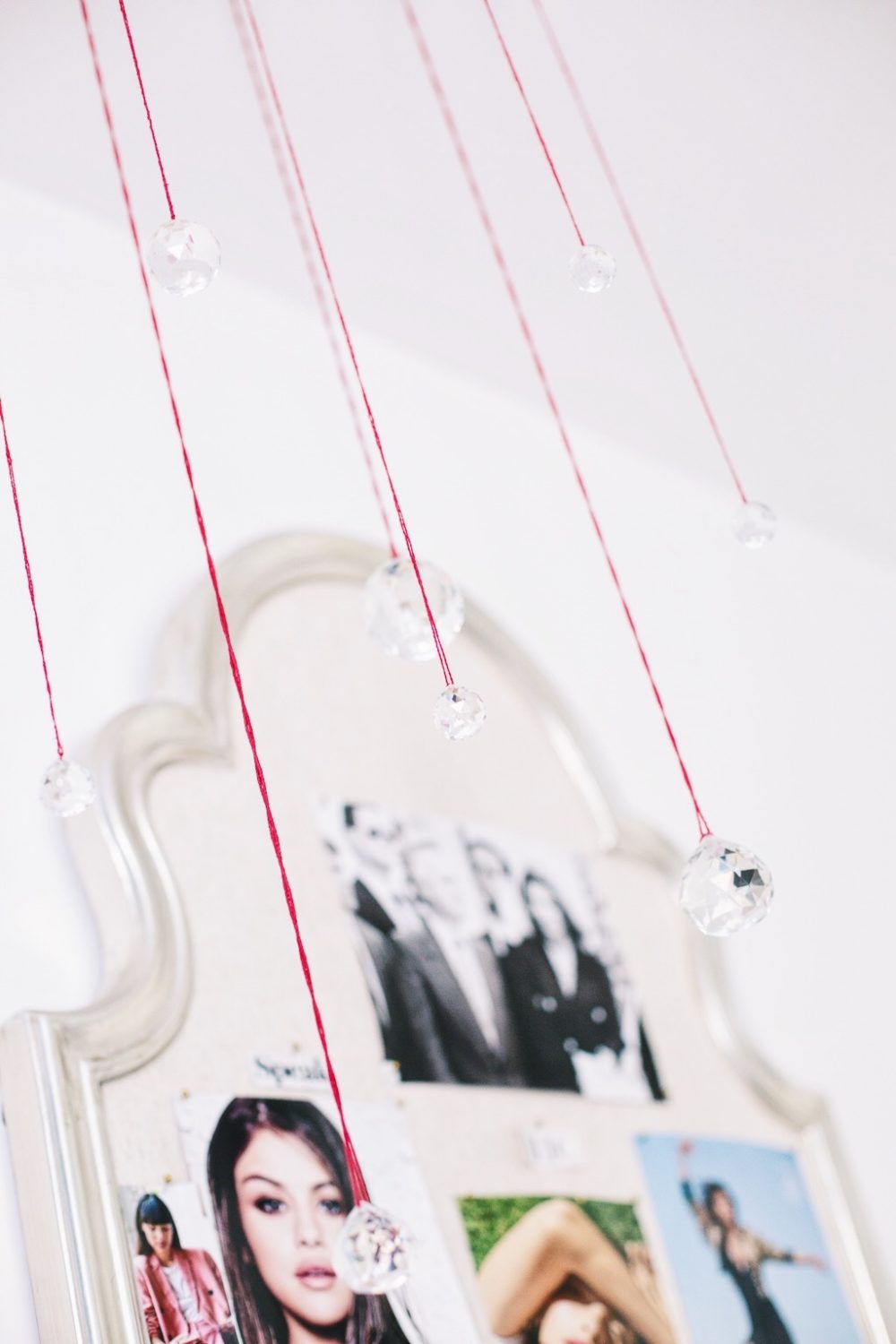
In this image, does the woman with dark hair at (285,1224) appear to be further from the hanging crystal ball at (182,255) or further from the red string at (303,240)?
the hanging crystal ball at (182,255)

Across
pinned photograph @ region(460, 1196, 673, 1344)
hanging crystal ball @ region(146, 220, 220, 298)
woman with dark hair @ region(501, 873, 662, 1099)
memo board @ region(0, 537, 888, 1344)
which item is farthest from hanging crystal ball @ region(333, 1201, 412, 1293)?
woman with dark hair @ region(501, 873, 662, 1099)

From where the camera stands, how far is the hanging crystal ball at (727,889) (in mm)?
842

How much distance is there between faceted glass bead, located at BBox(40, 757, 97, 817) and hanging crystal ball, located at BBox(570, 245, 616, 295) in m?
0.51

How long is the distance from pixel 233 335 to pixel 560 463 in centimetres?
58

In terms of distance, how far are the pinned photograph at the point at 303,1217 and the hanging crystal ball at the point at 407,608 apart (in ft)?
1.57

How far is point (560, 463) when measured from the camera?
214 centimetres

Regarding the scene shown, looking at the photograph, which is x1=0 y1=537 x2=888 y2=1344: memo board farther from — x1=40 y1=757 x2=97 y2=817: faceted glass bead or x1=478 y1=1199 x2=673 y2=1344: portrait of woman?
x1=40 y1=757 x2=97 y2=817: faceted glass bead

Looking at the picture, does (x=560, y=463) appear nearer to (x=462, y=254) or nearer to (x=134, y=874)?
(x=462, y=254)

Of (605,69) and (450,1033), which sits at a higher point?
(605,69)

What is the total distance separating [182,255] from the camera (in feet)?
2.87

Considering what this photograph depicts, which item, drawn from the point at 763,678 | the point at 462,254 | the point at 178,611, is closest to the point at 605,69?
the point at 462,254

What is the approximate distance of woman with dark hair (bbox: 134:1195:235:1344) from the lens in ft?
3.47

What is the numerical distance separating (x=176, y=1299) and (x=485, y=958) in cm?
54

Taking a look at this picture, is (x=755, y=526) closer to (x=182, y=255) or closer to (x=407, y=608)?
(x=407, y=608)
